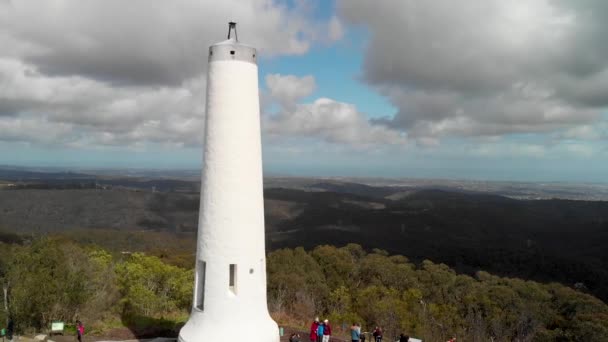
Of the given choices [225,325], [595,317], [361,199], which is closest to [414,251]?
[595,317]

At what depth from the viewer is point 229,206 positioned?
475 inches

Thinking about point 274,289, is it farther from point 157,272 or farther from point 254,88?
point 254,88

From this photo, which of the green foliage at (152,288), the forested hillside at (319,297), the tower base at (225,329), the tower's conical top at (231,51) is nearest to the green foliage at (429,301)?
the forested hillside at (319,297)

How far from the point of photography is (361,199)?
184 metres

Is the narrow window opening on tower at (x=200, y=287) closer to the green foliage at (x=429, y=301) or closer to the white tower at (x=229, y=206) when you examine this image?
the white tower at (x=229, y=206)

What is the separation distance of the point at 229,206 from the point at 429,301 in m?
31.8

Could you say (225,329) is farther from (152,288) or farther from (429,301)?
(429,301)

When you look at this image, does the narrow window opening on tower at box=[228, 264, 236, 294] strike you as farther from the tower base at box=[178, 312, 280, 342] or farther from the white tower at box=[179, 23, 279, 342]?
→ the tower base at box=[178, 312, 280, 342]

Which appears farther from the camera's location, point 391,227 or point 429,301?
point 391,227

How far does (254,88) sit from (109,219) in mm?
123287

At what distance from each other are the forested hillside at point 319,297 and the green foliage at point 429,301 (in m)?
0.09

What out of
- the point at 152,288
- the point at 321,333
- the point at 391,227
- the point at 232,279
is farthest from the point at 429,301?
the point at 391,227

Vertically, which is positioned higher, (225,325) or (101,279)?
(225,325)

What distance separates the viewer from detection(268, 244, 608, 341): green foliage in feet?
105
